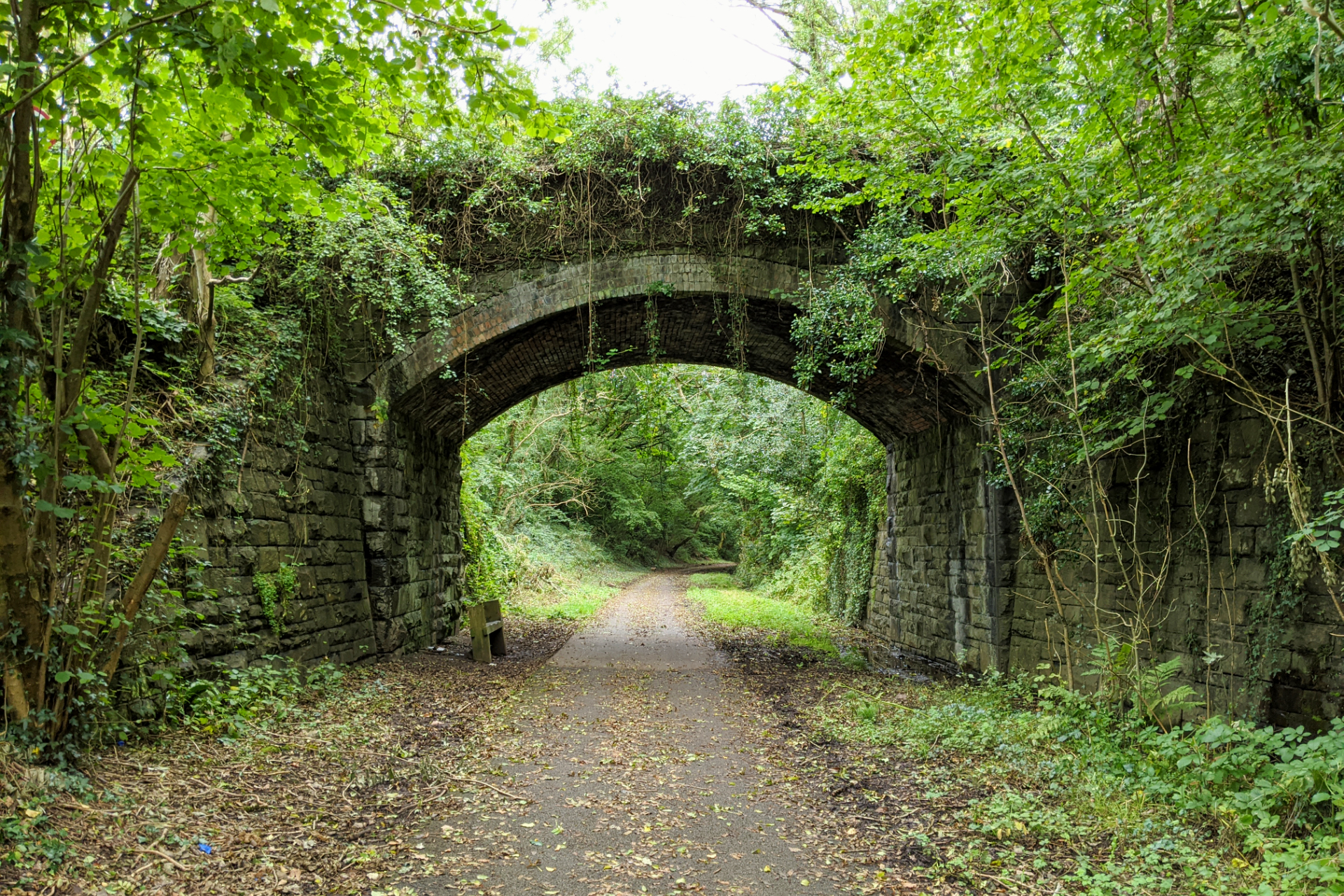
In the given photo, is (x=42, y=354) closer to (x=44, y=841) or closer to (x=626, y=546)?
(x=44, y=841)

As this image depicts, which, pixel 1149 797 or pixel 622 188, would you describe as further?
pixel 622 188

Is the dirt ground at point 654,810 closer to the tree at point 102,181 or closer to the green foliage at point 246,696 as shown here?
the green foliage at point 246,696

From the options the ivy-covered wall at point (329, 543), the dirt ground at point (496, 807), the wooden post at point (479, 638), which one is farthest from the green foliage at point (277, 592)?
the wooden post at point (479, 638)

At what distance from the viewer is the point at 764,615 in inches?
615

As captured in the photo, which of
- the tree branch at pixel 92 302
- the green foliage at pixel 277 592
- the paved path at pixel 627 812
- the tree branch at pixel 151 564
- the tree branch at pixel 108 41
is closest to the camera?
the tree branch at pixel 108 41

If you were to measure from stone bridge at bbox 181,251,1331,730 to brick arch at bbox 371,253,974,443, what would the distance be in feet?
0.08

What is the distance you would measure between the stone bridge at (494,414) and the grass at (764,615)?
64.0 inches

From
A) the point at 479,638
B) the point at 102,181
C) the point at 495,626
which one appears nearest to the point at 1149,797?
the point at 102,181

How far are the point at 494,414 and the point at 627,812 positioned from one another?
27.0ft

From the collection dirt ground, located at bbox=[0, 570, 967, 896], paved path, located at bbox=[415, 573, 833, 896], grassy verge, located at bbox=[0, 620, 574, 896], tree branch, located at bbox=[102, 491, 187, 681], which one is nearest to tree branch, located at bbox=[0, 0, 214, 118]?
tree branch, located at bbox=[102, 491, 187, 681]

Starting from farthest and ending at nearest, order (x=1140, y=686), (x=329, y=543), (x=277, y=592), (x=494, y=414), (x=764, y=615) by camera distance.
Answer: (x=764, y=615) → (x=494, y=414) → (x=329, y=543) → (x=277, y=592) → (x=1140, y=686)

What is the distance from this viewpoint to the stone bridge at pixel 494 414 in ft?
22.5

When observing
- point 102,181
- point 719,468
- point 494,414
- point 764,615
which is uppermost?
point 102,181

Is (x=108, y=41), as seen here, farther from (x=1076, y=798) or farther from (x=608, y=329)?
(x=608, y=329)
